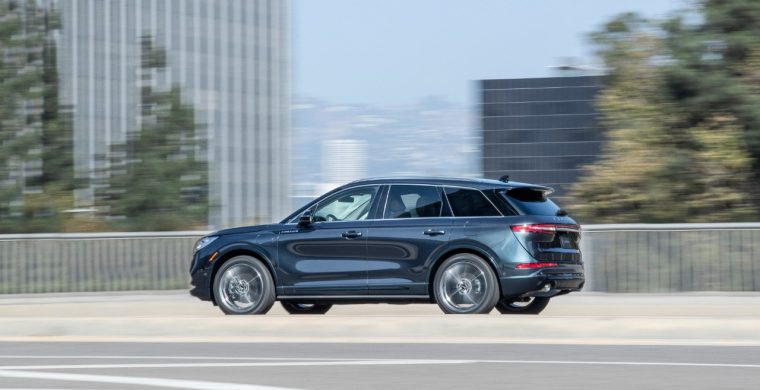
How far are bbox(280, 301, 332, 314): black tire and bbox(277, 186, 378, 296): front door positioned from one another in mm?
1161

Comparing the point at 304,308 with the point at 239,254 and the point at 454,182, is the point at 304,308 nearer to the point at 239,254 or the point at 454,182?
the point at 239,254

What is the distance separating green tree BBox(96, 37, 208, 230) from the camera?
27.0 metres

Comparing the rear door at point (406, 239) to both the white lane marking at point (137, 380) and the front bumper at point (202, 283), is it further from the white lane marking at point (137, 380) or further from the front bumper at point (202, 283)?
the white lane marking at point (137, 380)

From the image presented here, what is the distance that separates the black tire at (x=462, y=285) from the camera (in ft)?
47.6

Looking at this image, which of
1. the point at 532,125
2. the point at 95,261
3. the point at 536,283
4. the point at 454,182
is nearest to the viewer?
the point at 536,283

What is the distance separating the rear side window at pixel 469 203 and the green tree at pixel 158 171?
40.3ft

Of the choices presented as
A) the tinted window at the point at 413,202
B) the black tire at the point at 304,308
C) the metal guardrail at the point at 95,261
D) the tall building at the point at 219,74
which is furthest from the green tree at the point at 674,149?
the tall building at the point at 219,74

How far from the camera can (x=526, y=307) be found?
635 inches

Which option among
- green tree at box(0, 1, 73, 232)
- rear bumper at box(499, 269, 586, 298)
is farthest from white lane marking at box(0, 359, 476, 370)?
green tree at box(0, 1, 73, 232)

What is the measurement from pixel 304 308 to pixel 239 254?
1392mm

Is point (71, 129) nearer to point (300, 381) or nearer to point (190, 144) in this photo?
point (190, 144)

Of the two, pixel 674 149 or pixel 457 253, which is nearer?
pixel 457 253

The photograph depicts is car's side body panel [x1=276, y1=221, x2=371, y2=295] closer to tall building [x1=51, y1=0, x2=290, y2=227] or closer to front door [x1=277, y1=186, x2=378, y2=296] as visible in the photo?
front door [x1=277, y1=186, x2=378, y2=296]

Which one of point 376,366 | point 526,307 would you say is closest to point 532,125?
point 526,307
